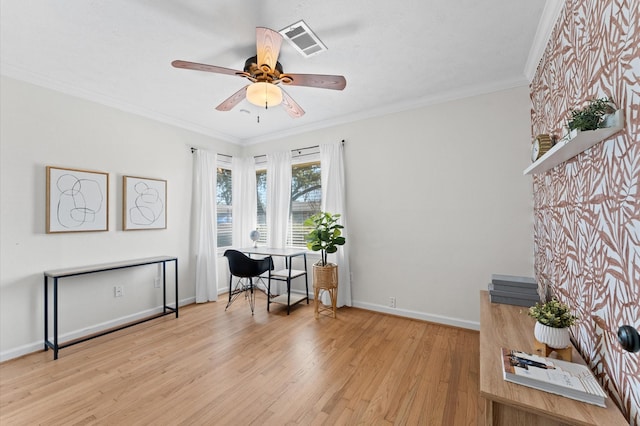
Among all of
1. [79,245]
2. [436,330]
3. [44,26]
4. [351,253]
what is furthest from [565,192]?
[79,245]

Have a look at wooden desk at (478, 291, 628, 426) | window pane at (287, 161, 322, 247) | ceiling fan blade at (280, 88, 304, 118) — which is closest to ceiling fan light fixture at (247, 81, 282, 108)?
ceiling fan blade at (280, 88, 304, 118)

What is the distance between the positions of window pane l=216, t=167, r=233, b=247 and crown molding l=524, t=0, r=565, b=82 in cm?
426

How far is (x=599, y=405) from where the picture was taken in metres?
0.93

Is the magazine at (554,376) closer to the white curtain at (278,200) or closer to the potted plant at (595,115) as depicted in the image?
the potted plant at (595,115)

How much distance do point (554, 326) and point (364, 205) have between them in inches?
101

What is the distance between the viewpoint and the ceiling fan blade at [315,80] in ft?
6.73

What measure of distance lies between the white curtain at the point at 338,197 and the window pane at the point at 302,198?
309 millimetres

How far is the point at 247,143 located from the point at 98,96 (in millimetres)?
2213

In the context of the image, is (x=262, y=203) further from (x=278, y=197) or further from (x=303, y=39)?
(x=303, y=39)

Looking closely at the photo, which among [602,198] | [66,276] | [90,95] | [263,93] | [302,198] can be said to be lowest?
[66,276]

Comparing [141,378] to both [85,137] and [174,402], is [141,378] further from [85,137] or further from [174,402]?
[85,137]

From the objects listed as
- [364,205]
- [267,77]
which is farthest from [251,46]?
[364,205]

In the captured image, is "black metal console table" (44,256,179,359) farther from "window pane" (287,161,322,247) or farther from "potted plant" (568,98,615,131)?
"potted plant" (568,98,615,131)

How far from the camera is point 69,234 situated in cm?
285
